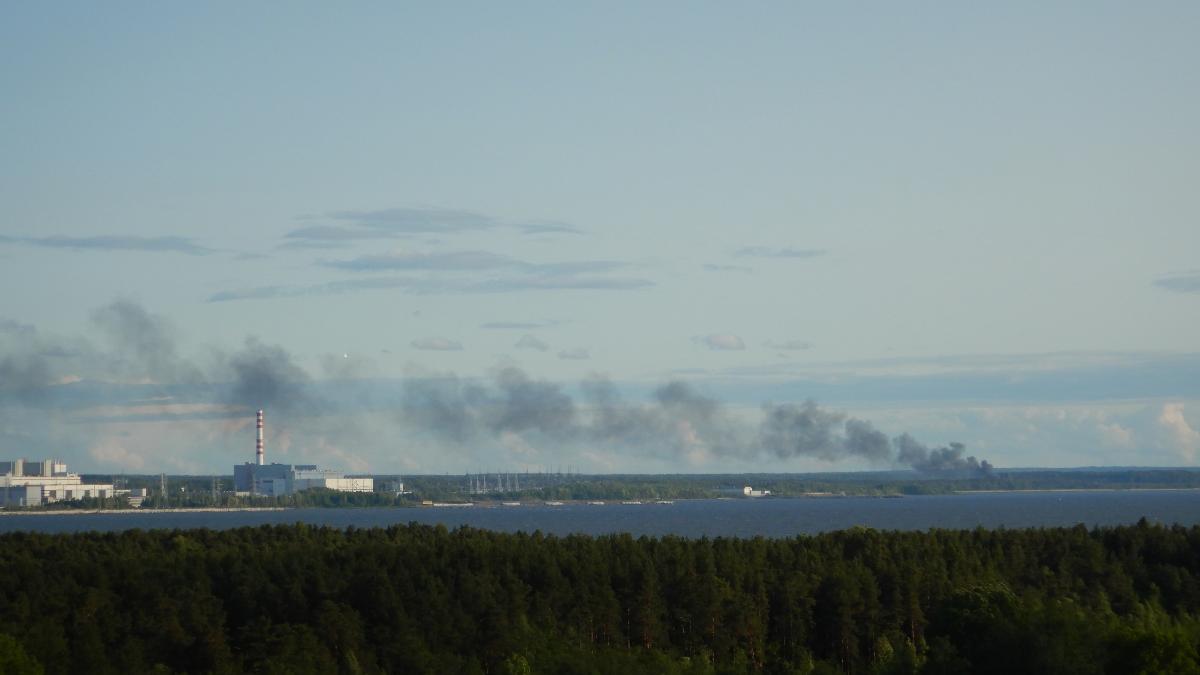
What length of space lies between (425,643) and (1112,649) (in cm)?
2418

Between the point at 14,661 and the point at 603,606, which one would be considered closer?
the point at 14,661

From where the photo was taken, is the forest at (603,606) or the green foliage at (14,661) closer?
the green foliage at (14,661)

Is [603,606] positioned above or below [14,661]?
below

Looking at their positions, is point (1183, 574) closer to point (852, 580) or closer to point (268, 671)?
point (852, 580)

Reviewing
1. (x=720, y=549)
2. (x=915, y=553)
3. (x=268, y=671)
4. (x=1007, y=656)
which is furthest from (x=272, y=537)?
(x=1007, y=656)

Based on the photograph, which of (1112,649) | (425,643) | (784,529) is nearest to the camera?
(1112,649)

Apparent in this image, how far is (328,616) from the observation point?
5641cm

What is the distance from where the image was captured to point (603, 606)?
6025cm

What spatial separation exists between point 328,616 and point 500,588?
7236 mm

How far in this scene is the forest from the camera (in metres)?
48.5

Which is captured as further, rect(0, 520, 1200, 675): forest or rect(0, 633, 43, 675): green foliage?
rect(0, 520, 1200, 675): forest

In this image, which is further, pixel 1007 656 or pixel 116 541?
pixel 116 541

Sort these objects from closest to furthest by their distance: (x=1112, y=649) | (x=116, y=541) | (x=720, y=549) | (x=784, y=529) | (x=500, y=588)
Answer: (x=1112, y=649)
(x=500, y=588)
(x=720, y=549)
(x=116, y=541)
(x=784, y=529)

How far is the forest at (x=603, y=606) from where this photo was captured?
48469 millimetres
